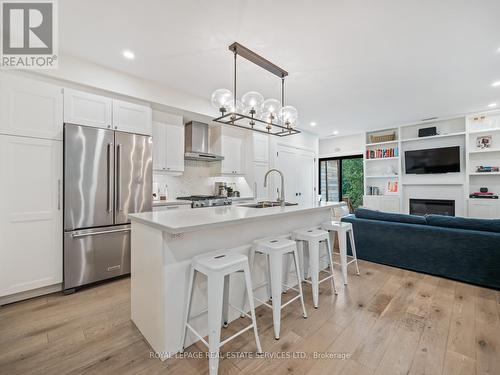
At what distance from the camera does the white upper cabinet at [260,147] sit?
16.2 ft

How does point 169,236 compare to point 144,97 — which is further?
point 144,97

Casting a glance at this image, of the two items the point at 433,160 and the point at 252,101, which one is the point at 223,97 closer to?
the point at 252,101

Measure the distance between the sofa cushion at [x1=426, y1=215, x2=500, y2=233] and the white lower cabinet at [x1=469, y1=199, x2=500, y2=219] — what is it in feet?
8.99

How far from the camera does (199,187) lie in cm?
474

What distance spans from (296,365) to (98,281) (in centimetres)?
249

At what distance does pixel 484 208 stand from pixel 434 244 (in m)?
2.99

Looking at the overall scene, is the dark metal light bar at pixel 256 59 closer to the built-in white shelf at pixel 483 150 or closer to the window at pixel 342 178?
the built-in white shelf at pixel 483 150

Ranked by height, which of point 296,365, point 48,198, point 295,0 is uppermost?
point 295,0

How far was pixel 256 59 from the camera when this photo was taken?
2.65m

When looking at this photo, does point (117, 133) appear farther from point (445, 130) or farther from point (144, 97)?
point (445, 130)

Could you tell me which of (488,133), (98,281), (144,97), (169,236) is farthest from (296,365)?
(488,133)

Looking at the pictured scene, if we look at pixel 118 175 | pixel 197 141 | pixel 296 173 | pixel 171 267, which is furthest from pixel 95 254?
pixel 296 173

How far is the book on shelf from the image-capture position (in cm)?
608

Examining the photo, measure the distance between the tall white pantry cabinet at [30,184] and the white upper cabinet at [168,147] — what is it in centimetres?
128
